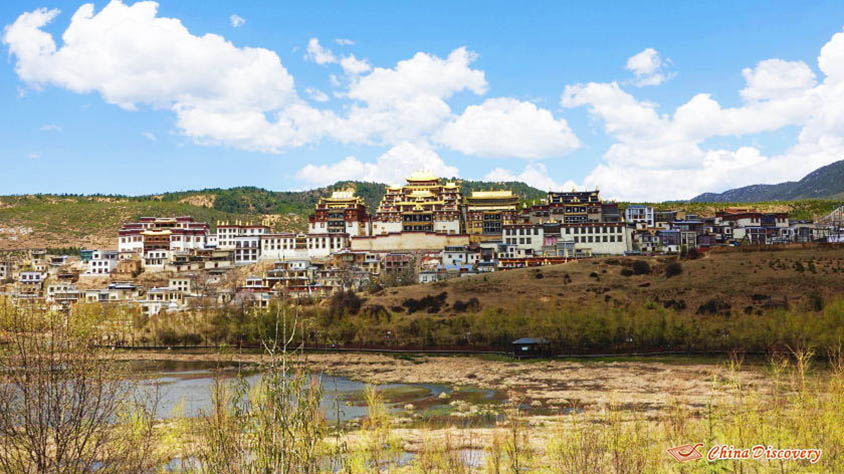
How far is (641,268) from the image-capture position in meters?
82.1

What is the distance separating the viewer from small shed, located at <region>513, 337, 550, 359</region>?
62219 mm

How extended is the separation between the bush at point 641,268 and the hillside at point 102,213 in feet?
289

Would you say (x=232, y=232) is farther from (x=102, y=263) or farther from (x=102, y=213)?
(x=102, y=213)

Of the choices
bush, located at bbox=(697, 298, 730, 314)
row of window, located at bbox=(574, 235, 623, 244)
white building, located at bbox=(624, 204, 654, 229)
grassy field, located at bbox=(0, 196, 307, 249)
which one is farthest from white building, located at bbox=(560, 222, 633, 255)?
grassy field, located at bbox=(0, 196, 307, 249)

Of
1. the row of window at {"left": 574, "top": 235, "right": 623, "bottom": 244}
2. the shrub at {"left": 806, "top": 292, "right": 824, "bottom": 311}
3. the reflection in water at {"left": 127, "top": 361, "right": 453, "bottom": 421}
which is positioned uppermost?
the row of window at {"left": 574, "top": 235, "right": 623, "bottom": 244}

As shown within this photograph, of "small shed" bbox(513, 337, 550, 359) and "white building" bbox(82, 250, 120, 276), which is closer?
"small shed" bbox(513, 337, 550, 359)

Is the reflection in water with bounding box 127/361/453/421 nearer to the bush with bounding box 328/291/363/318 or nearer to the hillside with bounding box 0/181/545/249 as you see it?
the bush with bounding box 328/291/363/318

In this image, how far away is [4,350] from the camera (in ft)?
55.2

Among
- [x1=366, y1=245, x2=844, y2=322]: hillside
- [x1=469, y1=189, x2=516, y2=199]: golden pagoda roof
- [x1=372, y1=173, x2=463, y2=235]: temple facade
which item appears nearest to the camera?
[x1=366, y1=245, x2=844, y2=322]: hillside

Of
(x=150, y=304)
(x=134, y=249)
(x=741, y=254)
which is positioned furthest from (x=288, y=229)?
(x=741, y=254)

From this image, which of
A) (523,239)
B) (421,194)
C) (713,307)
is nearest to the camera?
(713,307)

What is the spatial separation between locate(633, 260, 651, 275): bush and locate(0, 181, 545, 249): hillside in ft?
289

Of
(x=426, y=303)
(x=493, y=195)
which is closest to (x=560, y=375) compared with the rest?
(x=426, y=303)

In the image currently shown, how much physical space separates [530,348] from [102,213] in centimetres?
12859
